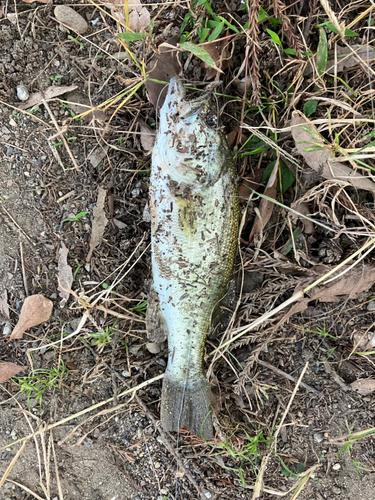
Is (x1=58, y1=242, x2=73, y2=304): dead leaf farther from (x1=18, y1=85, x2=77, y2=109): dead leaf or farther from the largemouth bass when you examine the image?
(x1=18, y1=85, x2=77, y2=109): dead leaf

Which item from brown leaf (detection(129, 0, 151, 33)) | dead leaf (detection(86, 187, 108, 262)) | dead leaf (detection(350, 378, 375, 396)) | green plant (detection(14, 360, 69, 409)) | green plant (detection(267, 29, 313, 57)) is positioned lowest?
dead leaf (detection(350, 378, 375, 396))

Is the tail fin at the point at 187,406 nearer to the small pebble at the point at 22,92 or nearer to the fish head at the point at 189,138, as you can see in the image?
the fish head at the point at 189,138

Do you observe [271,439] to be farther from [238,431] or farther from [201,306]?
[201,306]

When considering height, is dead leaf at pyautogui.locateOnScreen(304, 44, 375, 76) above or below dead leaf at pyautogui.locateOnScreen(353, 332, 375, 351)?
above

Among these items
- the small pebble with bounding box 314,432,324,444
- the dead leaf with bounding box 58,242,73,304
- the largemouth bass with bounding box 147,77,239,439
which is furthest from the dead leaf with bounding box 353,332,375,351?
the dead leaf with bounding box 58,242,73,304

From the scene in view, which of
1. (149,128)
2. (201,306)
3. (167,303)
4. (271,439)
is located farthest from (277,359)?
(149,128)

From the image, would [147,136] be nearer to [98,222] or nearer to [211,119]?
[211,119]

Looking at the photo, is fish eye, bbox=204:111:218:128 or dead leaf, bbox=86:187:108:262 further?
dead leaf, bbox=86:187:108:262
